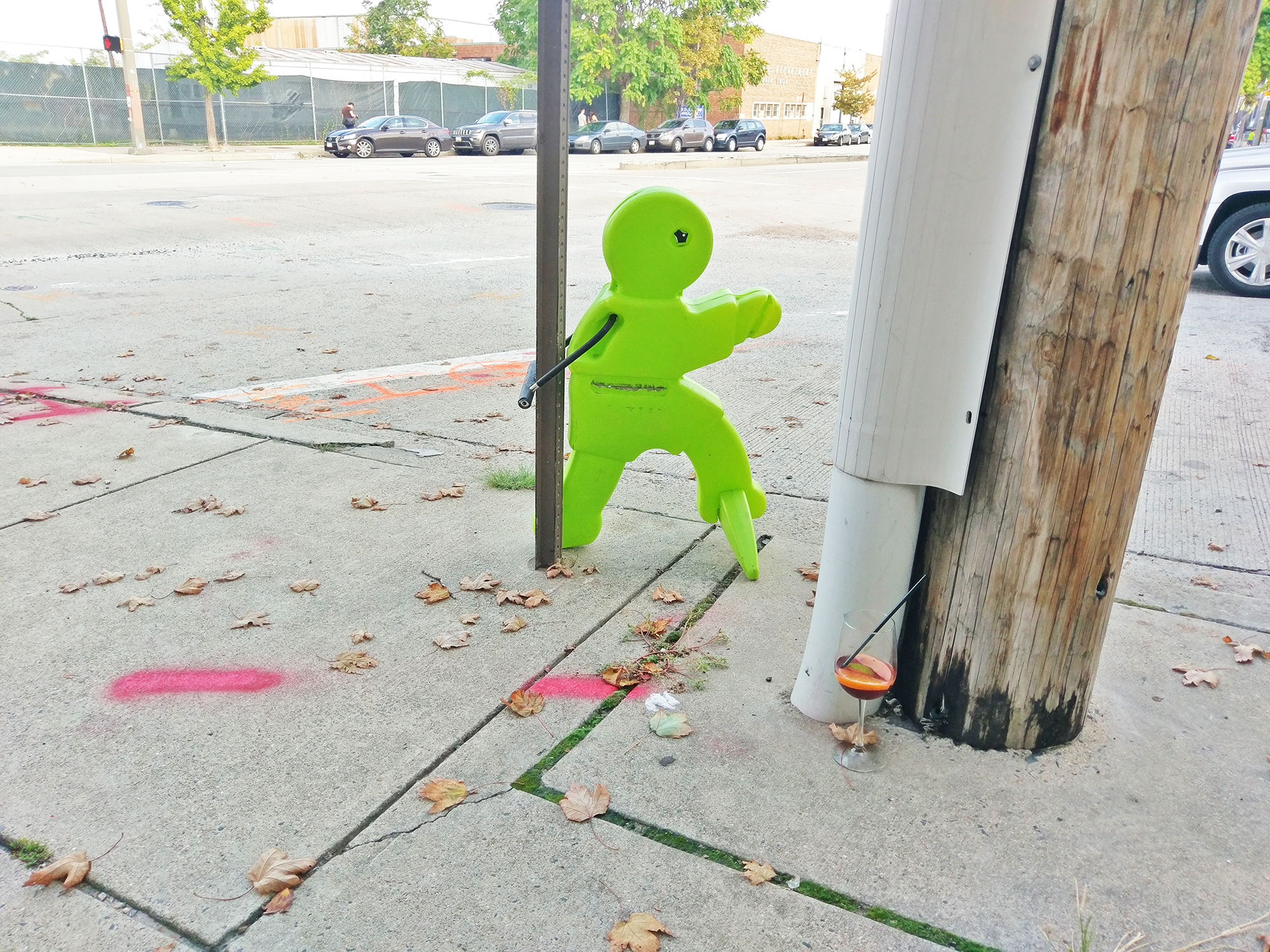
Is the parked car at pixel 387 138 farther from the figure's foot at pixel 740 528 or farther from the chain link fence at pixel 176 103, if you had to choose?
the figure's foot at pixel 740 528

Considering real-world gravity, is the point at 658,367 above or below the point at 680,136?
below

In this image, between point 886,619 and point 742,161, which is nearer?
point 886,619

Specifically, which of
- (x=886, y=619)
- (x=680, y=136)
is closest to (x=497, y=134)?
(x=680, y=136)

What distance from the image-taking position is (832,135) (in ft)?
165

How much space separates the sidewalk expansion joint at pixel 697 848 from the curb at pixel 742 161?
25.8 meters

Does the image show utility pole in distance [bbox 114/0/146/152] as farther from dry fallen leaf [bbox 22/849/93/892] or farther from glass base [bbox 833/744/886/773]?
glass base [bbox 833/744/886/773]

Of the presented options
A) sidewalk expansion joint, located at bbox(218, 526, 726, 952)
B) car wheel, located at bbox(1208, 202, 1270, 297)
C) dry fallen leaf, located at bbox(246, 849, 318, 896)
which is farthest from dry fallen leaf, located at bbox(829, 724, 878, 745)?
car wheel, located at bbox(1208, 202, 1270, 297)

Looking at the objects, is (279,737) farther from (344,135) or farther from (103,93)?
(103,93)

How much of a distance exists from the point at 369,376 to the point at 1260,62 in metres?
39.0

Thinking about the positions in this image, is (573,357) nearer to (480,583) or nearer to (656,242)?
(656,242)

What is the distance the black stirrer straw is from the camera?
2520 mm

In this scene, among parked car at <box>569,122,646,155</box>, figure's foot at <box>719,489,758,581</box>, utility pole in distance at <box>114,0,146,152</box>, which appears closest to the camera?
figure's foot at <box>719,489,758,581</box>

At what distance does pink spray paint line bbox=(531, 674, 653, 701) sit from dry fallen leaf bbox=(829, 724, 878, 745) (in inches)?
23.0

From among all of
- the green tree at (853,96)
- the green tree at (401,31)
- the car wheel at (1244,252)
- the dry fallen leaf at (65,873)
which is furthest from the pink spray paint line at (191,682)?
the green tree at (853,96)
